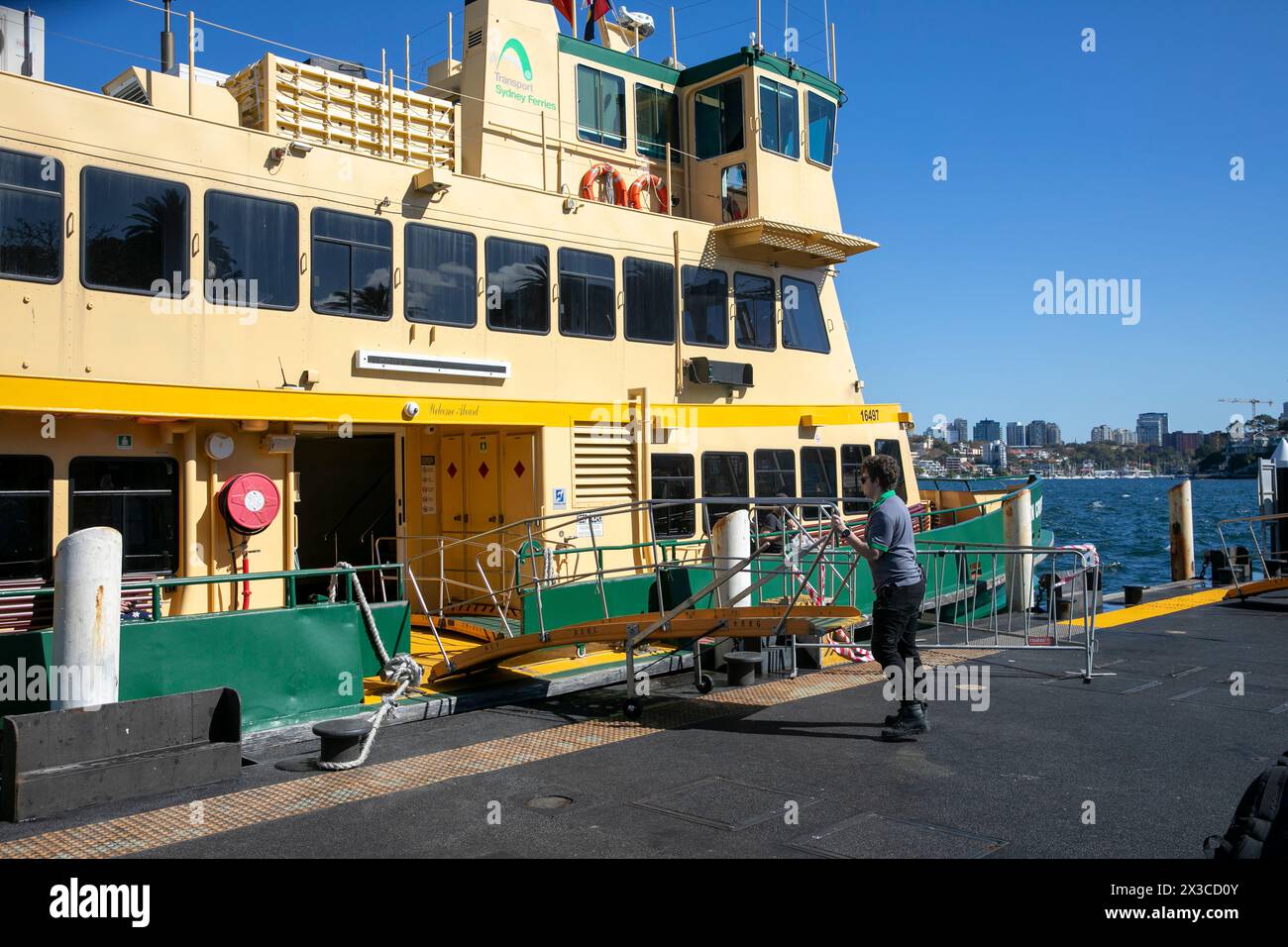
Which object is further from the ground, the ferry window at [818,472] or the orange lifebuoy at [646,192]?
the orange lifebuoy at [646,192]

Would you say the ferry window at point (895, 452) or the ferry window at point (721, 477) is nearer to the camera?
the ferry window at point (721, 477)

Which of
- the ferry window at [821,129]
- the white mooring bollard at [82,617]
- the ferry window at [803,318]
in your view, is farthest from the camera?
the ferry window at [821,129]

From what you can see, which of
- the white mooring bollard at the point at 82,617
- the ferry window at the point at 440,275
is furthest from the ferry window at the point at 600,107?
the white mooring bollard at the point at 82,617

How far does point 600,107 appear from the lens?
13438mm

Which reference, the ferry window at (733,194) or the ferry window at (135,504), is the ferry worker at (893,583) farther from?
the ferry window at (733,194)

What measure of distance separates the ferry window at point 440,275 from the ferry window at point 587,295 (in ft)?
3.92

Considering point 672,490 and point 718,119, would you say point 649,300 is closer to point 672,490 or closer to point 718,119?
point 672,490

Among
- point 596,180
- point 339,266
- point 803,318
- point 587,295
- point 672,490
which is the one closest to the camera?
point 339,266

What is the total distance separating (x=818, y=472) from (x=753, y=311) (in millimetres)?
2380

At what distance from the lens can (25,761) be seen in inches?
244

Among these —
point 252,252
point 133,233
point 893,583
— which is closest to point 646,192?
point 252,252

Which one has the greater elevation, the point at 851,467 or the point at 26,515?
the point at 851,467

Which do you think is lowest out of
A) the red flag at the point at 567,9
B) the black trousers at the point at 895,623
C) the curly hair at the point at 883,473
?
the black trousers at the point at 895,623

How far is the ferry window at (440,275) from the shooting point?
10469 millimetres
